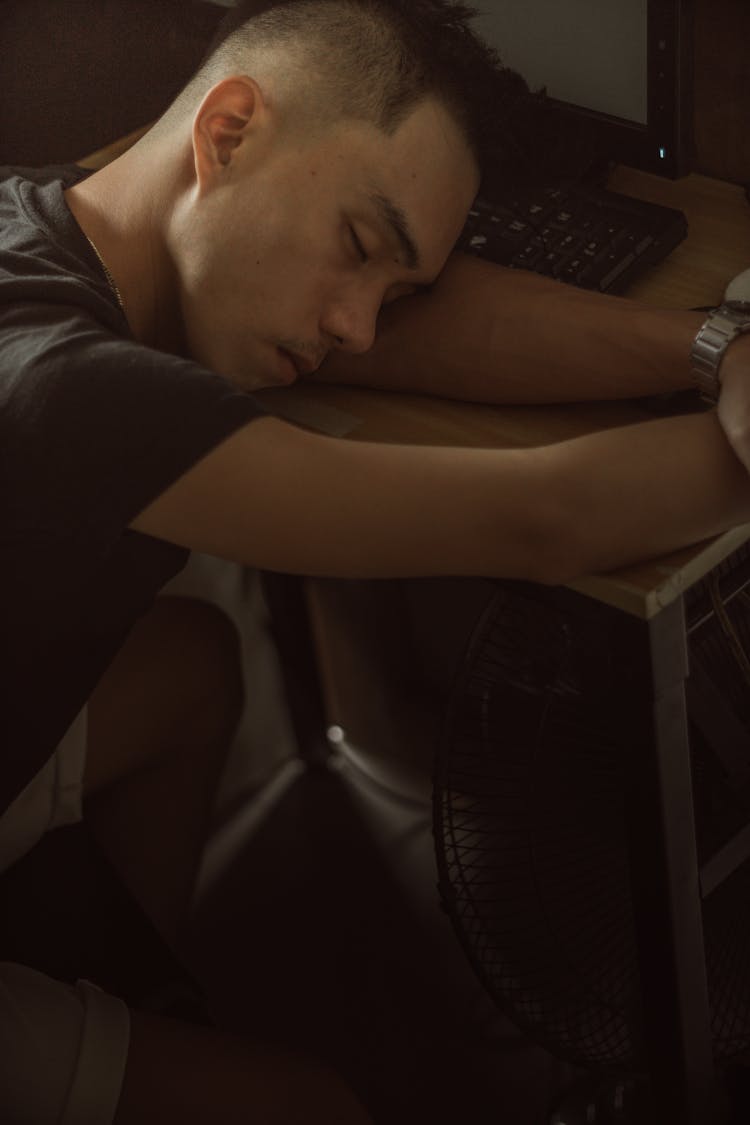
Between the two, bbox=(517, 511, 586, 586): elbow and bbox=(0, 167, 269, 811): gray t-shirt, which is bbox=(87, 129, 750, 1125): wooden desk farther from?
bbox=(0, 167, 269, 811): gray t-shirt

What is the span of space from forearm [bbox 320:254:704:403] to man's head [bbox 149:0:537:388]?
6 cm

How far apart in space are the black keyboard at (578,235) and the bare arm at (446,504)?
33 centimetres

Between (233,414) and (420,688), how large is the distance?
45.5 inches

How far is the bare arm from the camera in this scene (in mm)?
914

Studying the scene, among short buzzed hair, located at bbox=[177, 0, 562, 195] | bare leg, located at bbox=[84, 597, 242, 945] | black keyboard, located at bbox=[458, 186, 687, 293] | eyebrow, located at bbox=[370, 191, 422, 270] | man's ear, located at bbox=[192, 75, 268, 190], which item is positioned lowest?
bare leg, located at bbox=[84, 597, 242, 945]

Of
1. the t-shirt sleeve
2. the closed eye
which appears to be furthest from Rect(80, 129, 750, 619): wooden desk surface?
the t-shirt sleeve

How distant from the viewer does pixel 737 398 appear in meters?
1.01

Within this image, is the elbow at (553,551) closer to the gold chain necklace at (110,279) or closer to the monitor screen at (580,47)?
the gold chain necklace at (110,279)

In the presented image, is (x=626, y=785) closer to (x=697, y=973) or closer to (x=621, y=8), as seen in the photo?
(x=697, y=973)

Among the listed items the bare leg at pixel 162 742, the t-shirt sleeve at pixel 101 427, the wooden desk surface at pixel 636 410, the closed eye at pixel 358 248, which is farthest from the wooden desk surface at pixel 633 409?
the bare leg at pixel 162 742

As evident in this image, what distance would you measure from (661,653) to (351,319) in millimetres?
381

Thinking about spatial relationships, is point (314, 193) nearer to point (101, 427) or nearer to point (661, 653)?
point (101, 427)

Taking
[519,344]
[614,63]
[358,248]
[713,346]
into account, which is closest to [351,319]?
[358,248]

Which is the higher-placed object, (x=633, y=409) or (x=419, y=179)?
(x=419, y=179)
